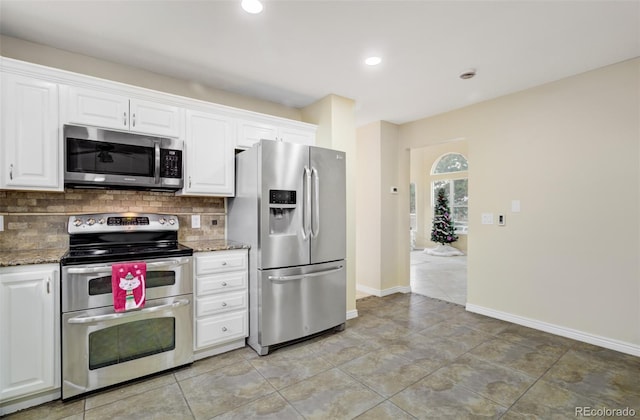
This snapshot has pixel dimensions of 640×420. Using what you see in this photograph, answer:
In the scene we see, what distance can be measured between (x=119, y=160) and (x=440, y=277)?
207 inches

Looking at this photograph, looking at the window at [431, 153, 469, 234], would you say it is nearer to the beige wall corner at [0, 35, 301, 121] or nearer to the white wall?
the white wall

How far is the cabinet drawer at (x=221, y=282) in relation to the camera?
8.32 ft

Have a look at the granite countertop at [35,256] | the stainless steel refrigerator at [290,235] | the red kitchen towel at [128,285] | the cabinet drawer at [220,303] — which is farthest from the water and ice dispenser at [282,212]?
the red kitchen towel at [128,285]

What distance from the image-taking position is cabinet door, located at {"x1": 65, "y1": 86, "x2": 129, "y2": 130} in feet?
7.36

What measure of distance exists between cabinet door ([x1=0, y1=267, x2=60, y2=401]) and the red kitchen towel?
1.08ft

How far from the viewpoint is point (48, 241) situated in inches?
94.3

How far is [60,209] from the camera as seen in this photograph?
2.45 m

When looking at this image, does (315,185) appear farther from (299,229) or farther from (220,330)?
(220,330)

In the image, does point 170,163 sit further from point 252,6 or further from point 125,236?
point 252,6

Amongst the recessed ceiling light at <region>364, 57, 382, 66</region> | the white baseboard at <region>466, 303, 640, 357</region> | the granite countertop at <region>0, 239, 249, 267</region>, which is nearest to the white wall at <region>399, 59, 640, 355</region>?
the white baseboard at <region>466, 303, 640, 357</region>

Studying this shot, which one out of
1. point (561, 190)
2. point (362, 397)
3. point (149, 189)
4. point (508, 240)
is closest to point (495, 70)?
point (561, 190)

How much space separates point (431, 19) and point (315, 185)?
1.57 metres

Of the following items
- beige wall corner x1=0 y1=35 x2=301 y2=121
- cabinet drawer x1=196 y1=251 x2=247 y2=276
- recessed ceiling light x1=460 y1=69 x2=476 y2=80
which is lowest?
cabinet drawer x1=196 y1=251 x2=247 y2=276

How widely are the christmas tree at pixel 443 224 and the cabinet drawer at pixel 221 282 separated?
7107mm
